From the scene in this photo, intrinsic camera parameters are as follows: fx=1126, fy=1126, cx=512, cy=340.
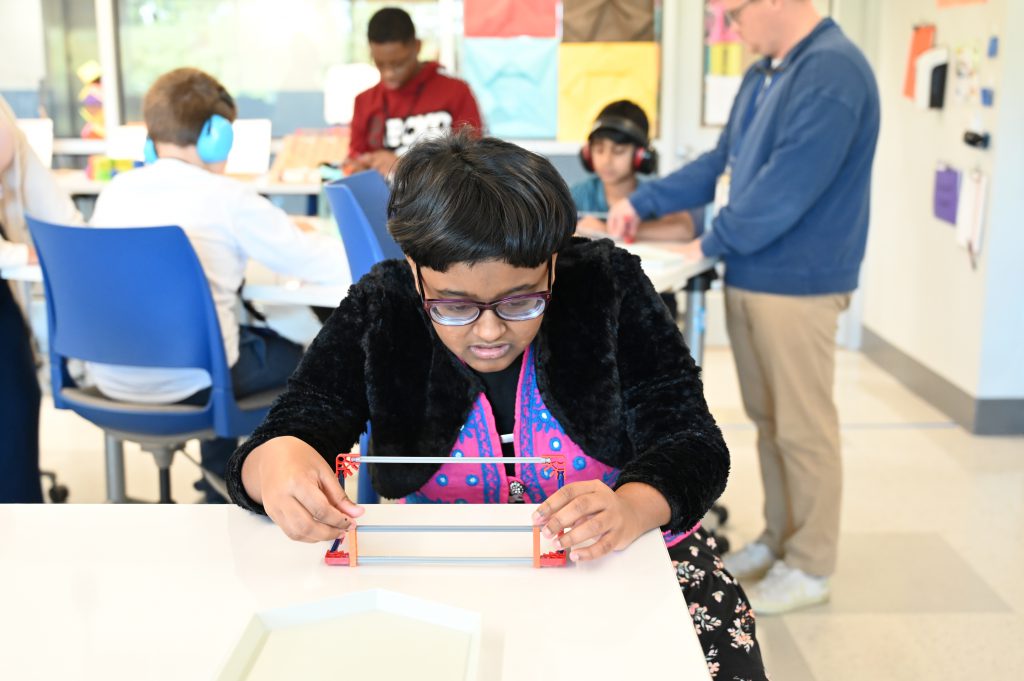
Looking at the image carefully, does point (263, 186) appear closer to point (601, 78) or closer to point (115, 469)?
point (601, 78)

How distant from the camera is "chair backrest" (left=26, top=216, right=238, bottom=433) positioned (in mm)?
2207

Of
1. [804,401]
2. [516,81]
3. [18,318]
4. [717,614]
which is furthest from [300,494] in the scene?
[516,81]

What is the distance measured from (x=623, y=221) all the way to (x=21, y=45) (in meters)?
3.56

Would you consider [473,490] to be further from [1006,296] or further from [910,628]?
[1006,296]

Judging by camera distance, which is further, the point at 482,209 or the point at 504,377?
the point at 504,377

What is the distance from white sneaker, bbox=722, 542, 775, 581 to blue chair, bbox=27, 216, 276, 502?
1.20 meters

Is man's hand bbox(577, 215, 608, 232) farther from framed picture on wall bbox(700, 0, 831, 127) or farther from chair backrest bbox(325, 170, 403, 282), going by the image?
framed picture on wall bbox(700, 0, 831, 127)

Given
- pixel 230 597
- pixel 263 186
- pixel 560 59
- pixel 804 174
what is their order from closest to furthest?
pixel 230 597 → pixel 804 174 → pixel 263 186 → pixel 560 59

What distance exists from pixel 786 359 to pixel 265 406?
3.80 ft

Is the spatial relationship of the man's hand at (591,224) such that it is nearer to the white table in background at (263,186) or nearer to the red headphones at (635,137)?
the red headphones at (635,137)

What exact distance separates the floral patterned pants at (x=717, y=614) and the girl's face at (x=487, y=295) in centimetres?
34

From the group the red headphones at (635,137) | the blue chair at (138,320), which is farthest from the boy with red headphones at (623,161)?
the blue chair at (138,320)

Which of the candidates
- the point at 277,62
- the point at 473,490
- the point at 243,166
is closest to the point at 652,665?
the point at 473,490

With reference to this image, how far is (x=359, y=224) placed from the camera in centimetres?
211
